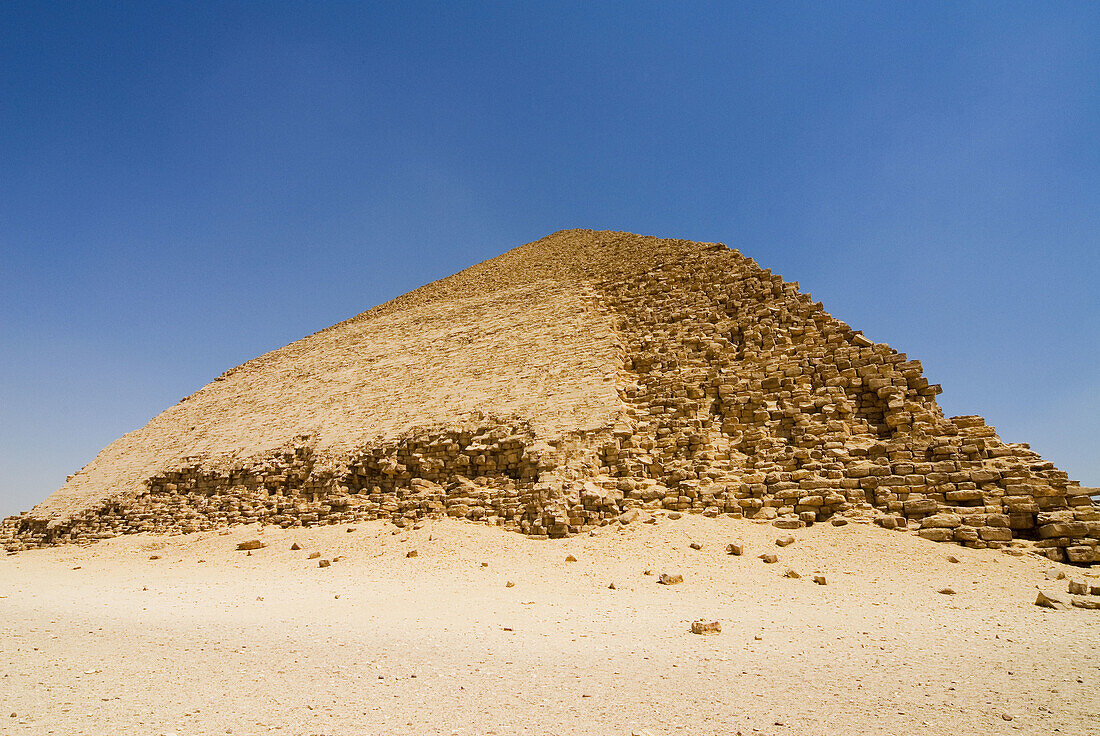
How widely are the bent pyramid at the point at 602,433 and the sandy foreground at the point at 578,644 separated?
38.2 inches

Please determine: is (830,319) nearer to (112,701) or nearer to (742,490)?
(742,490)

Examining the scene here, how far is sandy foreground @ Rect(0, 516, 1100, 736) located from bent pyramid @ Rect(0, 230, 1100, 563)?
97 centimetres

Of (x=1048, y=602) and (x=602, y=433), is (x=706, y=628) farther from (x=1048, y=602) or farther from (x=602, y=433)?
(x=602, y=433)

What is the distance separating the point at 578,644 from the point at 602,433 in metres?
6.70

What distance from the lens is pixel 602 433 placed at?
37.6 ft

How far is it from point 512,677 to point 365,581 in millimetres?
5086

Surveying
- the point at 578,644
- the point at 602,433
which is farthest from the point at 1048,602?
the point at 602,433

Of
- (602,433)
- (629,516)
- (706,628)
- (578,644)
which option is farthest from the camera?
(602,433)

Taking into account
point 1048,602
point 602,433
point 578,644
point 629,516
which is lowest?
point 578,644

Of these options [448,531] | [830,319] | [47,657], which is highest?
[830,319]

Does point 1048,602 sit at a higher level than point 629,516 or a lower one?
lower

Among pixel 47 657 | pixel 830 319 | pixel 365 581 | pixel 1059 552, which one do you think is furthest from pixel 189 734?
pixel 830 319

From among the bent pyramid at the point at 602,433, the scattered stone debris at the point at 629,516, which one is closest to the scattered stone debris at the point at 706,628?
the scattered stone debris at the point at 629,516

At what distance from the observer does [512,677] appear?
3953mm
